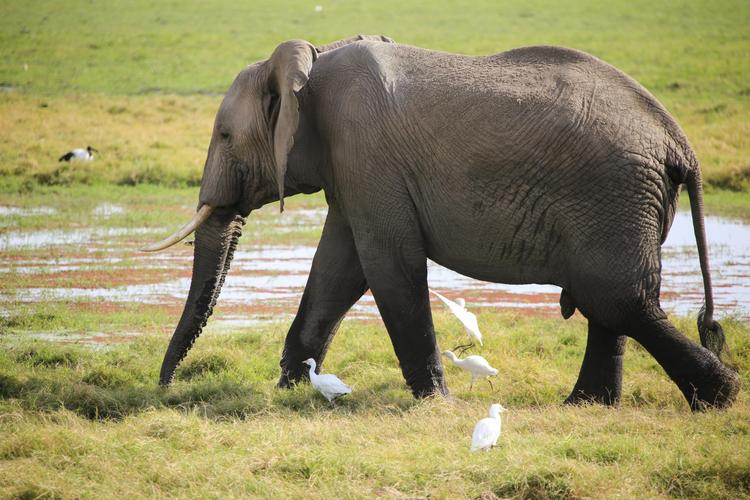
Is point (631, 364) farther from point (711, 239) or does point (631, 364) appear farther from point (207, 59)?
point (207, 59)

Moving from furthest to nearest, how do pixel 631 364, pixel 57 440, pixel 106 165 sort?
pixel 106 165 → pixel 631 364 → pixel 57 440

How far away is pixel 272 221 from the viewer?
1723cm

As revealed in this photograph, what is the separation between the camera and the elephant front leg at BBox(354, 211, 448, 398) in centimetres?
749

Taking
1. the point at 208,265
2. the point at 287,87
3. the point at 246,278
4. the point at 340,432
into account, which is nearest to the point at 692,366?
the point at 340,432

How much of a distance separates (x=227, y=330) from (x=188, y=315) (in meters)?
2.18

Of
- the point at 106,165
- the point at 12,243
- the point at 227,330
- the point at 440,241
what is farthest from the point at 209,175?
the point at 106,165

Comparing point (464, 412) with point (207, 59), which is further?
point (207, 59)

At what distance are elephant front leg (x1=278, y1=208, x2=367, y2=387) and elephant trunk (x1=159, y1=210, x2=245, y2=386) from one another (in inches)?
24.6

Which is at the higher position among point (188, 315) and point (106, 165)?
point (188, 315)

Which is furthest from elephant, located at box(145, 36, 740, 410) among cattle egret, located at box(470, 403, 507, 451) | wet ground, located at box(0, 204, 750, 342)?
wet ground, located at box(0, 204, 750, 342)

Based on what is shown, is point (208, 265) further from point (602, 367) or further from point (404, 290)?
point (602, 367)

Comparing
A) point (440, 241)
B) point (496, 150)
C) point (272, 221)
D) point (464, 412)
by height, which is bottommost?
point (272, 221)

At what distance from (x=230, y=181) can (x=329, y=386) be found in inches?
65.4

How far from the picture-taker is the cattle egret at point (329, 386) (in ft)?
24.6
